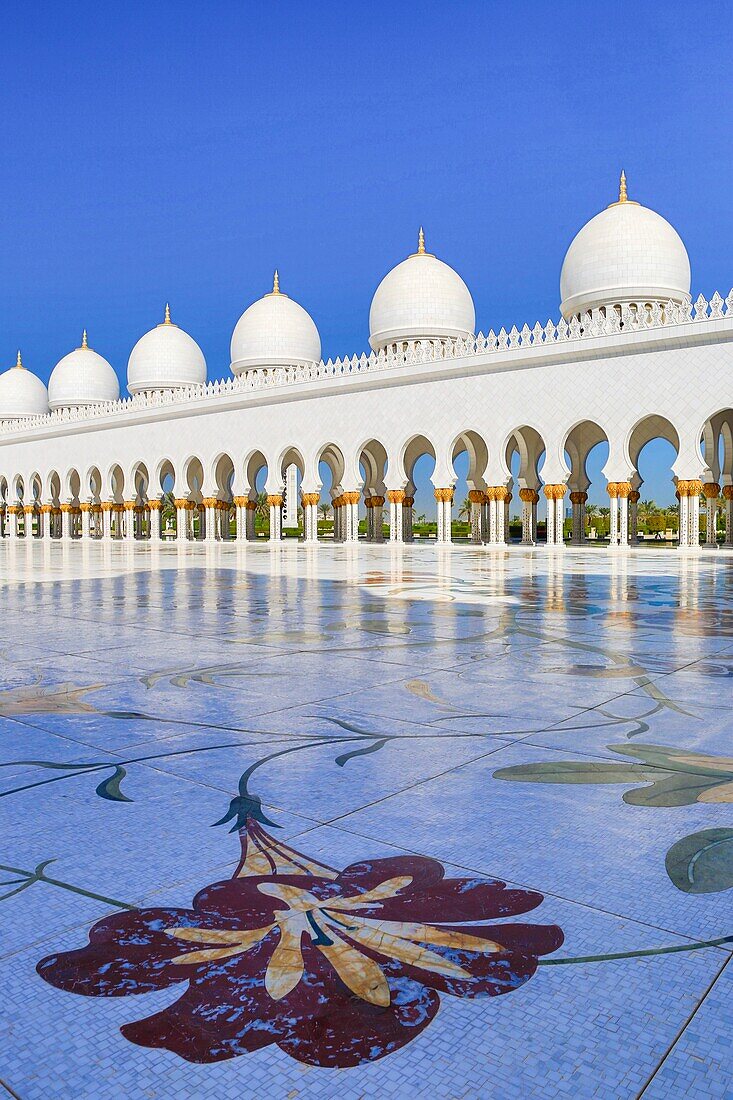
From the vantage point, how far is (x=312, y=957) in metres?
1.33

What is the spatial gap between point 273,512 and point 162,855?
2334cm

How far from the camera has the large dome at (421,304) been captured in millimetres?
24734

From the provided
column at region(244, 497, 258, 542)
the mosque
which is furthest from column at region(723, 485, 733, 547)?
column at region(244, 497, 258, 542)

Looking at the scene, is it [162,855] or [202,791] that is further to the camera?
[202,791]

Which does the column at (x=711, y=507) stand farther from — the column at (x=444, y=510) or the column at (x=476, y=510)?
the column at (x=476, y=510)

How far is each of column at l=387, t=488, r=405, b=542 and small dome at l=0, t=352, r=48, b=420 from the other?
25.6m

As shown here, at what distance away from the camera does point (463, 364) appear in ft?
69.3

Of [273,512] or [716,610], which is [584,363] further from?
[716,610]

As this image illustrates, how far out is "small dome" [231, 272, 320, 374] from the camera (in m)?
29.1

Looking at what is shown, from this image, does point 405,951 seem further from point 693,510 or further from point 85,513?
point 85,513

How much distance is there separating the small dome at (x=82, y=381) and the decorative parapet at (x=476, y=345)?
7209 millimetres

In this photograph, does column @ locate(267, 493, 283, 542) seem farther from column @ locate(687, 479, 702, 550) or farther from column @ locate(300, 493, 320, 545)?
column @ locate(687, 479, 702, 550)

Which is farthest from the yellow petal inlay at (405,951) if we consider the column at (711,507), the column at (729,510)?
the column at (729,510)

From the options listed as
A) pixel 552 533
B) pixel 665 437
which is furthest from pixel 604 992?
pixel 665 437
